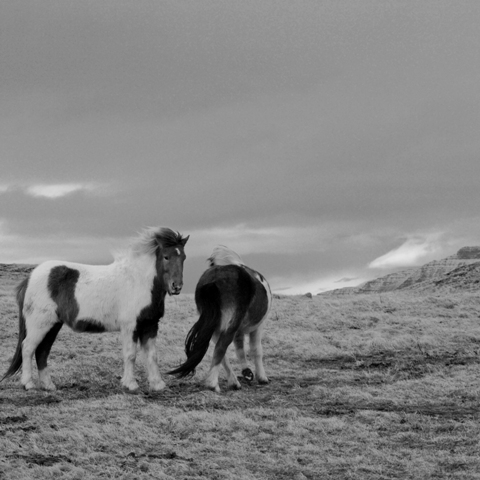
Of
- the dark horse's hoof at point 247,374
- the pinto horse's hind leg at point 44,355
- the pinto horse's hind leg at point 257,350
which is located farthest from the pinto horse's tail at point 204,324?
the pinto horse's hind leg at point 44,355

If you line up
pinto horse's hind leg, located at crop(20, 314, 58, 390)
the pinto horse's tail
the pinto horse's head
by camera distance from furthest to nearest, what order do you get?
pinto horse's hind leg, located at crop(20, 314, 58, 390) < the pinto horse's tail < the pinto horse's head

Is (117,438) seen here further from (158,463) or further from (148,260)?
(148,260)

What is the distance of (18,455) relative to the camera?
7.18m

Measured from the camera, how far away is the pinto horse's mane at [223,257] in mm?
11414

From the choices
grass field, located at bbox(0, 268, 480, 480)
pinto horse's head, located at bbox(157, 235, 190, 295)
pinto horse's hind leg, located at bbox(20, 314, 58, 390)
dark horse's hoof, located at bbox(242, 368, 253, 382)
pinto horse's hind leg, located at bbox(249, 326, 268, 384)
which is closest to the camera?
grass field, located at bbox(0, 268, 480, 480)

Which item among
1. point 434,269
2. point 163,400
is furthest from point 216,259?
point 434,269

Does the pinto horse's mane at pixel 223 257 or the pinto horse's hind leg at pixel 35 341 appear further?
the pinto horse's mane at pixel 223 257

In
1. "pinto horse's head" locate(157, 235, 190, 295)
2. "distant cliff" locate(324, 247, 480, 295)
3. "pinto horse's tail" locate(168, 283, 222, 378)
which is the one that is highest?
"distant cliff" locate(324, 247, 480, 295)

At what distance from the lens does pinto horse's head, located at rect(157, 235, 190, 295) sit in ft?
34.0

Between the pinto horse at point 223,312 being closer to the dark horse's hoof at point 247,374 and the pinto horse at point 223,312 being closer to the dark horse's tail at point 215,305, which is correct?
the dark horse's tail at point 215,305

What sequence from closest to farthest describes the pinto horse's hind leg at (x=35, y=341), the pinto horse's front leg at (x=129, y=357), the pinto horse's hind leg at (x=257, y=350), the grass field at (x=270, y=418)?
1. the grass field at (x=270, y=418)
2. the pinto horse's front leg at (x=129, y=357)
3. the pinto horse's hind leg at (x=35, y=341)
4. the pinto horse's hind leg at (x=257, y=350)

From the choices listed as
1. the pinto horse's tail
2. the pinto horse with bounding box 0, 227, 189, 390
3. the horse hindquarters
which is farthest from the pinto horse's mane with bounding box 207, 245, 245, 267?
the pinto horse with bounding box 0, 227, 189, 390

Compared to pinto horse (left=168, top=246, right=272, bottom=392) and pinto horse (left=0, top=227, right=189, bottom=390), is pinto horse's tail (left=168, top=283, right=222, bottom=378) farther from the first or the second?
pinto horse (left=0, top=227, right=189, bottom=390)

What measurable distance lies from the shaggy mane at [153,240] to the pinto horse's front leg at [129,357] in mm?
1359
